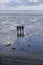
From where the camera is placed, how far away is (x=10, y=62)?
1884 cm

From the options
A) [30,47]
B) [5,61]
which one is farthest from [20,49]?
[5,61]

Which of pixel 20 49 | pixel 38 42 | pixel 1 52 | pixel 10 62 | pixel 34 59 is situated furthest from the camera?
pixel 38 42

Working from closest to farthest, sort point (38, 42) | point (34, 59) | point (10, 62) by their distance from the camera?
point (10, 62), point (34, 59), point (38, 42)

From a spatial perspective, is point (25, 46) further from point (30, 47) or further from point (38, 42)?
point (38, 42)

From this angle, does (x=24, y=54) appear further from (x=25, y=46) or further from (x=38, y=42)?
(x=38, y=42)

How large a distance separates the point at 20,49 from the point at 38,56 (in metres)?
3.79

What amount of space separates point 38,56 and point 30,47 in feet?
14.2

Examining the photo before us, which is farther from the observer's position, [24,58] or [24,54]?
[24,54]

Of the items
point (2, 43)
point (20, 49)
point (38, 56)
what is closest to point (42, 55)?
point (38, 56)

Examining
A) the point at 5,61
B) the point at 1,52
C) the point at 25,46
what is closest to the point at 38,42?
the point at 25,46

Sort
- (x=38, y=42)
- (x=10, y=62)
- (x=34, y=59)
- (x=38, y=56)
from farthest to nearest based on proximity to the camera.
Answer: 1. (x=38, y=42)
2. (x=38, y=56)
3. (x=34, y=59)
4. (x=10, y=62)

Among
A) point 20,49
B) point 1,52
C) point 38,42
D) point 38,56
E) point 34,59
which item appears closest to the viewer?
Answer: point 34,59

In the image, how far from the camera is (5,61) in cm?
1925

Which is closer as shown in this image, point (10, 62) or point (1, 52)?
point (10, 62)
